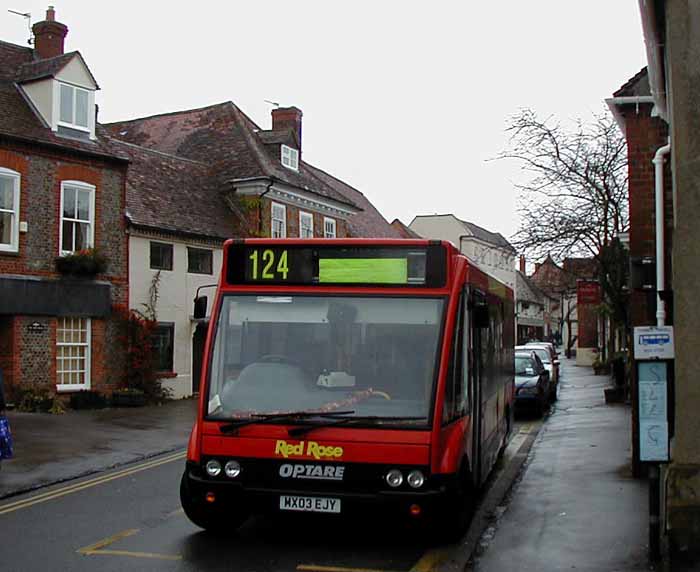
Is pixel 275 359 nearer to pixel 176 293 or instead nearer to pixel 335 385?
pixel 335 385

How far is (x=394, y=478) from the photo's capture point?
23.8ft

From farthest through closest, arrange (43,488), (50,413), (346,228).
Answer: (346,228) → (50,413) → (43,488)

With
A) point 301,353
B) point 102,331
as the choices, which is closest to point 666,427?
point 301,353

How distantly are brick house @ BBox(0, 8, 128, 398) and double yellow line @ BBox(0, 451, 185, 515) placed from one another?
346 inches

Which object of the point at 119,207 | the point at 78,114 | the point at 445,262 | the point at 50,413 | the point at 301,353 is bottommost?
the point at 50,413

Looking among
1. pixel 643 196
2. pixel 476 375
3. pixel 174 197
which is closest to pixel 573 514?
pixel 476 375

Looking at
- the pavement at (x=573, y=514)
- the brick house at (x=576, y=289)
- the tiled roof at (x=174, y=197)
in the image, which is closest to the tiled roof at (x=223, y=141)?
the tiled roof at (x=174, y=197)

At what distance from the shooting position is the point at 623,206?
24.9 metres

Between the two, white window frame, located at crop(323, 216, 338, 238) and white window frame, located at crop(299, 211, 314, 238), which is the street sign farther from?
white window frame, located at crop(323, 216, 338, 238)

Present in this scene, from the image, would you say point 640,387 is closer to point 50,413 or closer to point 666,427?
point 666,427

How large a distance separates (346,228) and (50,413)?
761 inches

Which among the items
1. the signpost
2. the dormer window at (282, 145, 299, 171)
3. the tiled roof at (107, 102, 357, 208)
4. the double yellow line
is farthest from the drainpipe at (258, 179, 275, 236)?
the signpost

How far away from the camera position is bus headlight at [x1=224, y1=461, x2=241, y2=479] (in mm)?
7504

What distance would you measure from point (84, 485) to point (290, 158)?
26194 millimetres
